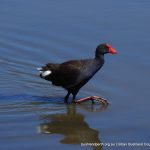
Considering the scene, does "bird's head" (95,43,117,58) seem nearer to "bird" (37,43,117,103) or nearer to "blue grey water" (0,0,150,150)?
"bird" (37,43,117,103)

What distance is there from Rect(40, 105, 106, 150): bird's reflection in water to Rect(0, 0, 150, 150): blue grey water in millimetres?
16

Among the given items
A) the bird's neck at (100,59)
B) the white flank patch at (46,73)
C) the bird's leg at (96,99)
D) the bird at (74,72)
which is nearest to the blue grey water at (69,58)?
the bird's leg at (96,99)

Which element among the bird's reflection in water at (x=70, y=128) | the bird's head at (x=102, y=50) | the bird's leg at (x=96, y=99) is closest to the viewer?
the bird's reflection in water at (x=70, y=128)

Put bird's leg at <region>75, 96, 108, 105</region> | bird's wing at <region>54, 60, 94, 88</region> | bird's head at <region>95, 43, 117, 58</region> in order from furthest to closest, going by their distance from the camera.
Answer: bird's head at <region>95, 43, 117, 58</region>, bird's wing at <region>54, 60, 94, 88</region>, bird's leg at <region>75, 96, 108, 105</region>

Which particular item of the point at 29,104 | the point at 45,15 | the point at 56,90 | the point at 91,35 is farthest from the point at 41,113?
the point at 45,15

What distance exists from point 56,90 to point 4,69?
4.63ft

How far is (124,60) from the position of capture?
14.3 meters

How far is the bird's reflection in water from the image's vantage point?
10688 millimetres

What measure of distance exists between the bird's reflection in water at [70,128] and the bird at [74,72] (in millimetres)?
548

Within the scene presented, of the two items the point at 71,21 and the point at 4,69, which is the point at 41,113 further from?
the point at 71,21

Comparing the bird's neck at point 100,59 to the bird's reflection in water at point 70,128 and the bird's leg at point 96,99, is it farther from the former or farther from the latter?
the bird's reflection in water at point 70,128

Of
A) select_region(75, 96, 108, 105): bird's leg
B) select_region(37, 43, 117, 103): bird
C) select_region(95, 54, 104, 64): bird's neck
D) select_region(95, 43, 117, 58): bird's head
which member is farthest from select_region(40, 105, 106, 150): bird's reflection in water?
select_region(95, 43, 117, 58): bird's head

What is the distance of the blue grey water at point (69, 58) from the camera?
10.8 m

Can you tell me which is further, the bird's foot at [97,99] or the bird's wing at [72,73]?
the bird's wing at [72,73]
